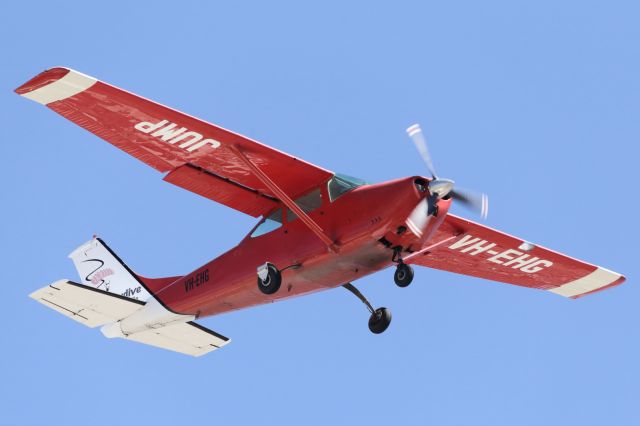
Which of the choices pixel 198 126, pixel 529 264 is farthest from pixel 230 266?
pixel 529 264

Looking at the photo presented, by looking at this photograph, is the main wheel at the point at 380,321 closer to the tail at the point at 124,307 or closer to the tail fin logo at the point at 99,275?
the tail at the point at 124,307

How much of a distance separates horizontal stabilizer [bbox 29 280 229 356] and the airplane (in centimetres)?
2

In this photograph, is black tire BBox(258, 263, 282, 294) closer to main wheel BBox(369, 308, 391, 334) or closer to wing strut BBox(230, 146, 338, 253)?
wing strut BBox(230, 146, 338, 253)

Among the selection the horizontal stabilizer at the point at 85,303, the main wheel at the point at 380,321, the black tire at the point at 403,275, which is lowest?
the horizontal stabilizer at the point at 85,303

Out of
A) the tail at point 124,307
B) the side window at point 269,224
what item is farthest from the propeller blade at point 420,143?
the tail at point 124,307

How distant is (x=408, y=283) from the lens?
19.6 metres

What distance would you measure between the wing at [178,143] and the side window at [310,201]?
0.13 meters

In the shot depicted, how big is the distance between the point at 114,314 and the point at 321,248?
5.44 metres

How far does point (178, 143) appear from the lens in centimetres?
2056

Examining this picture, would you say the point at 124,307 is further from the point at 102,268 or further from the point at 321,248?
the point at 321,248

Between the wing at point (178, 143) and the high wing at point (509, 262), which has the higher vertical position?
the wing at point (178, 143)

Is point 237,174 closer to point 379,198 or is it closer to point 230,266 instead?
point 230,266

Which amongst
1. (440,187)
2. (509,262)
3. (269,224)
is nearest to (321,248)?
(269,224)

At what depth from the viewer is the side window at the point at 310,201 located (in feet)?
66.8
